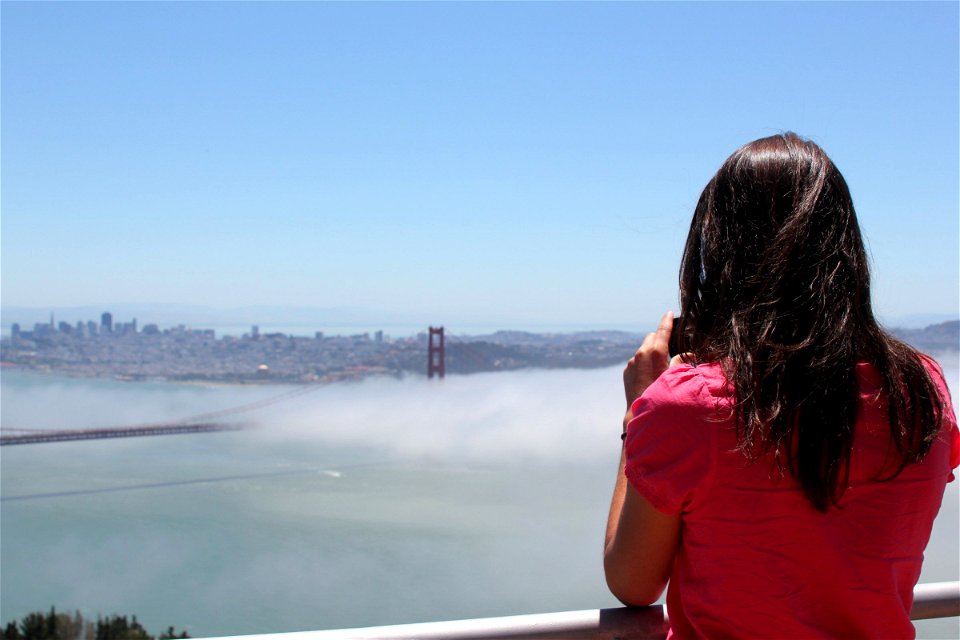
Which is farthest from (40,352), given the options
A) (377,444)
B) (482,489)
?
(482,489)

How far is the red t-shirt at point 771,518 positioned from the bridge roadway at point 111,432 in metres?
27.2

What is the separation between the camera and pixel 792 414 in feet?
1.88

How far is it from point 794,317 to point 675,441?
0.12m

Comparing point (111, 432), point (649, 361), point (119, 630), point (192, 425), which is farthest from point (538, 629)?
point (192, 425)

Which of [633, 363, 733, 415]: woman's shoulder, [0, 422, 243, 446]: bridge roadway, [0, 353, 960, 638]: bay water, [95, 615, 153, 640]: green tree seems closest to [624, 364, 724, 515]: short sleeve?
[633, 363, 733, 415]: woman's shoulder

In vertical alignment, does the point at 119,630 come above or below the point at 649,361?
below

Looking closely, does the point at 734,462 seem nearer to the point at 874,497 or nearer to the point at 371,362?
the point at 874,497

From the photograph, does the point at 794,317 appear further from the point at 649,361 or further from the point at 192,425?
the point at 192,425

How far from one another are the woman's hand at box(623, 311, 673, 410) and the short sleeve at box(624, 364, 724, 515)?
10 cm

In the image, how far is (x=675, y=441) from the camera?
58cm

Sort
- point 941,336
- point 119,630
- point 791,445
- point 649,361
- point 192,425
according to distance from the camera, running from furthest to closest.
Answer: point 941,336 < point 192,425 < point 119,630 < point 649,361 < point 791,445

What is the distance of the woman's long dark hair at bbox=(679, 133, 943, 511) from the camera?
0.57m

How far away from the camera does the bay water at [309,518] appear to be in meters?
17.6

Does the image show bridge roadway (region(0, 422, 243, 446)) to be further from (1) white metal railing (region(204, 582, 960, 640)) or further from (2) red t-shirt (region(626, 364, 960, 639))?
(2) red t-shirt (region(626, 364, 960, 639))
